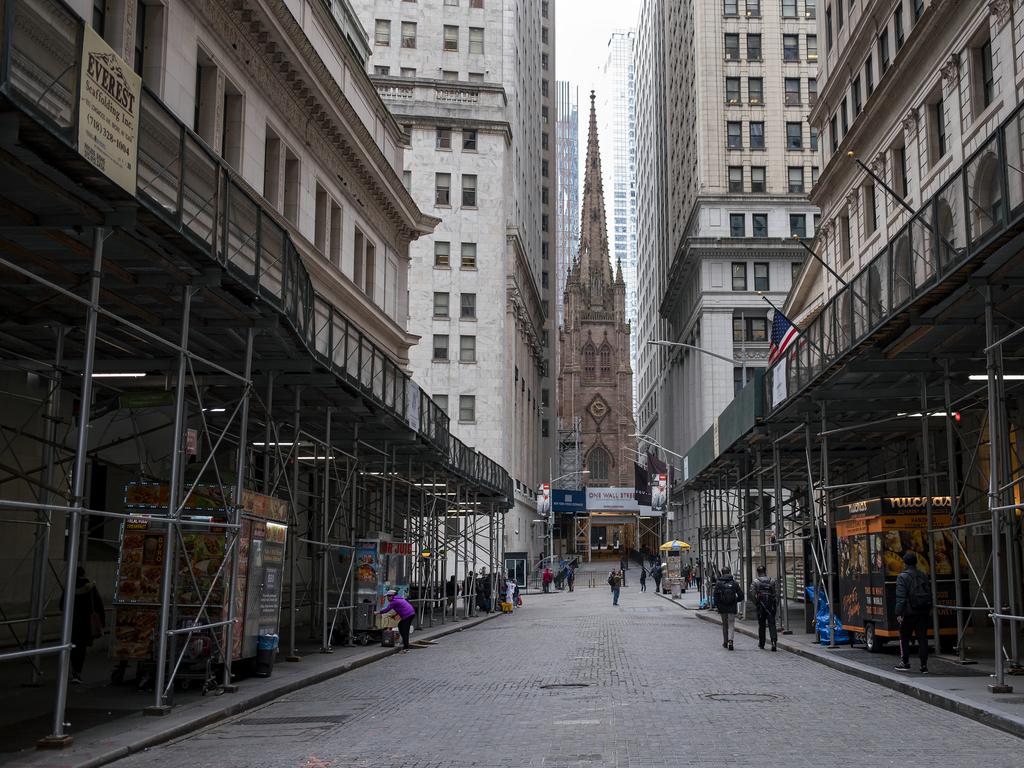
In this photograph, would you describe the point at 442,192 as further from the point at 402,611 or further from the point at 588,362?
the point at 588,362

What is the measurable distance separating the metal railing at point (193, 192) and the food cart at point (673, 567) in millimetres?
36048

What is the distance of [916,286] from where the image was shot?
16.3 m

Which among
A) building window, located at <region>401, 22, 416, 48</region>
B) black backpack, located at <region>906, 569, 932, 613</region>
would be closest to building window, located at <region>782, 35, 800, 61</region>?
building window, located at <region>401, 22, 416, 48</region>

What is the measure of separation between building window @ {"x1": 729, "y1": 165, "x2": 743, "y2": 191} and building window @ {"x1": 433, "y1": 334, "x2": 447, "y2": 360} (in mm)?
23323

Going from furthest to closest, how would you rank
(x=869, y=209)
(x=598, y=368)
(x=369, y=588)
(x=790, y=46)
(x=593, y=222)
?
(x=593, y=222) → (x=598, y=368) → (x=790, y=46) → (x=869, y=209) → (x=369, y=588)

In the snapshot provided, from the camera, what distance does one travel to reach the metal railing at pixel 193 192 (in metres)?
9.44

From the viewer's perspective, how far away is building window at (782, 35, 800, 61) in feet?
255

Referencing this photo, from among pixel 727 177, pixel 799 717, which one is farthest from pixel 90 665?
pixel 727 177

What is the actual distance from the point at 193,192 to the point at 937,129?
23046 mm

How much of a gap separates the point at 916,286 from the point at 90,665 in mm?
15232

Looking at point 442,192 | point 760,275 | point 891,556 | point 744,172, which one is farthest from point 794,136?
point 891,556

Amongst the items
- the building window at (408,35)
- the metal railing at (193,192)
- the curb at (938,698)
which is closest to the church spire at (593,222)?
the building window at (408,35)

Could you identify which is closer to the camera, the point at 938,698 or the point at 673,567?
Result: the point at 938,698

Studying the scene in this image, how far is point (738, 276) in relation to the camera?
7738 centimetres
